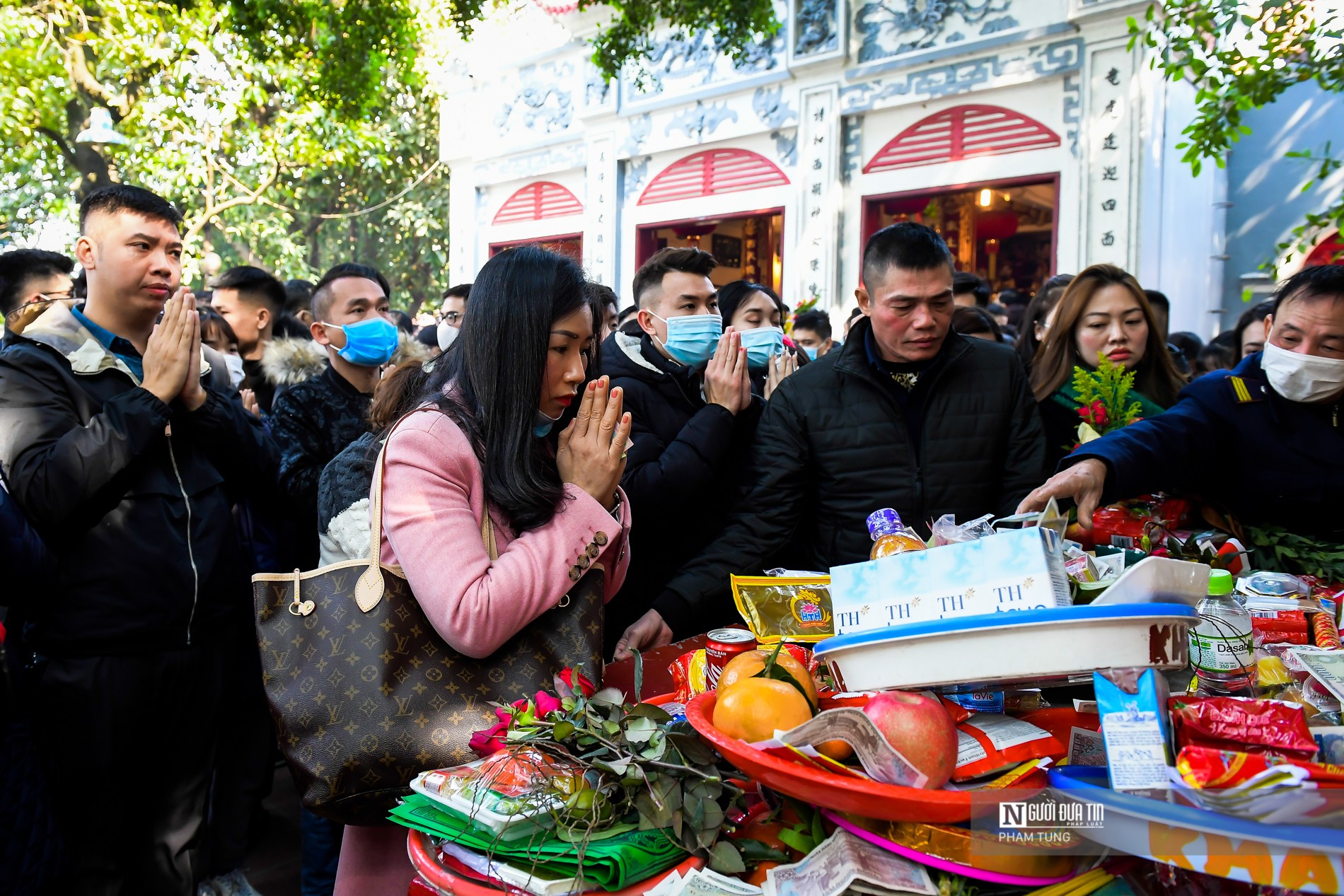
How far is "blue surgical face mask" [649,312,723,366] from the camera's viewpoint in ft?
10.6

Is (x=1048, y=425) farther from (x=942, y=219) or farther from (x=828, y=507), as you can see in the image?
(x=942, y=219)

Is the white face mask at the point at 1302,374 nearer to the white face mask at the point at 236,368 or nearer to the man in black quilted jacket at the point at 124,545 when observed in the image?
the man in black quilted jacket at the point at 124,545

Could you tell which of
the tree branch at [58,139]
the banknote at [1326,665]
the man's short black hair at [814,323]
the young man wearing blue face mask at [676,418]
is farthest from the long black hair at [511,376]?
the tree branch at [58,139]

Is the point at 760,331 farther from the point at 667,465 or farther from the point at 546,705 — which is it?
the point at 546,705

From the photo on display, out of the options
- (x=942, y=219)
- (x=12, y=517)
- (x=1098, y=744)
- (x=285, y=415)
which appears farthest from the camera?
(x=942, y=219)

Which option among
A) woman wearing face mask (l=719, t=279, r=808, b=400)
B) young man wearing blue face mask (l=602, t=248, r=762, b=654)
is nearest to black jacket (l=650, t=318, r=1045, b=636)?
young man wearing blue face mask (l=602, t=248, r=762, b=654)

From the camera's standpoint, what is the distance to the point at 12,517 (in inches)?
87.4

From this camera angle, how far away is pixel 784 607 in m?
1.83

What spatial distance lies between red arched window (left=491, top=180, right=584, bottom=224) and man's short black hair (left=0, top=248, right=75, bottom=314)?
8.29 meters

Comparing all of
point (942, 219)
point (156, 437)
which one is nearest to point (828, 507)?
point (156, 437)

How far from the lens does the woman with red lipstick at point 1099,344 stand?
3449mm

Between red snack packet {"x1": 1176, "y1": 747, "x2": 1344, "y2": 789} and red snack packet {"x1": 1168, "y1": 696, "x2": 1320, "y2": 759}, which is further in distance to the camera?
red snack packet {"x1": 1168, "y1": 696, "x2": 1320, "y2": 759}

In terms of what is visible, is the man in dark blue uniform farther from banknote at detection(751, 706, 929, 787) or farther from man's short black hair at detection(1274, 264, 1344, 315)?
banknote at detection(751, 706, 929, 787)

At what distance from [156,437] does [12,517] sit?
1.27ft
